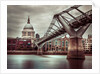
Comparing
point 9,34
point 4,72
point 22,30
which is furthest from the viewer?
point 22,30

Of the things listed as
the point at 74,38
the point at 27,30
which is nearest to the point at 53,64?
the point at 27,30

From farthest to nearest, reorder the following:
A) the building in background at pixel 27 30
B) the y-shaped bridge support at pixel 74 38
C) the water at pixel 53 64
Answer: the y-shaped bridge support at pixel 74 38 → the building in background at pixel 27 30 → the water at pixel 53 64

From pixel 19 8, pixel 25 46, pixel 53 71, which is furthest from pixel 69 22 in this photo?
pixel 53 71

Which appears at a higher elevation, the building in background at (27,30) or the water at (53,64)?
the building in background at (27,30)

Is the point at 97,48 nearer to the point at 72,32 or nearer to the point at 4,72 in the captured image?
the point at 4,72

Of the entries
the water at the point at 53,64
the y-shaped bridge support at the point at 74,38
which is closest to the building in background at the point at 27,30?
the water at the point at 53,64

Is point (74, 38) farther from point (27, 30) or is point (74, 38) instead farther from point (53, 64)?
Result: point (27, 30)

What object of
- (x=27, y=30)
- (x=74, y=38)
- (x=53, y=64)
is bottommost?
(x=53, y=64)

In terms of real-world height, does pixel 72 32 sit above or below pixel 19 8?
below

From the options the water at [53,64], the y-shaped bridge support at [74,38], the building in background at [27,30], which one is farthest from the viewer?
the y-shaped bridge support at [74,38]

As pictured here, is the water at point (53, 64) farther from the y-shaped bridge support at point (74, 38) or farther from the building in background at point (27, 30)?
the building in background at point (27, 30)

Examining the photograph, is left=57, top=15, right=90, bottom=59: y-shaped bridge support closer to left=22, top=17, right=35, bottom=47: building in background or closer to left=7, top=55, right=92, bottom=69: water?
left=7, top=55, right=92, bottom=69: water
